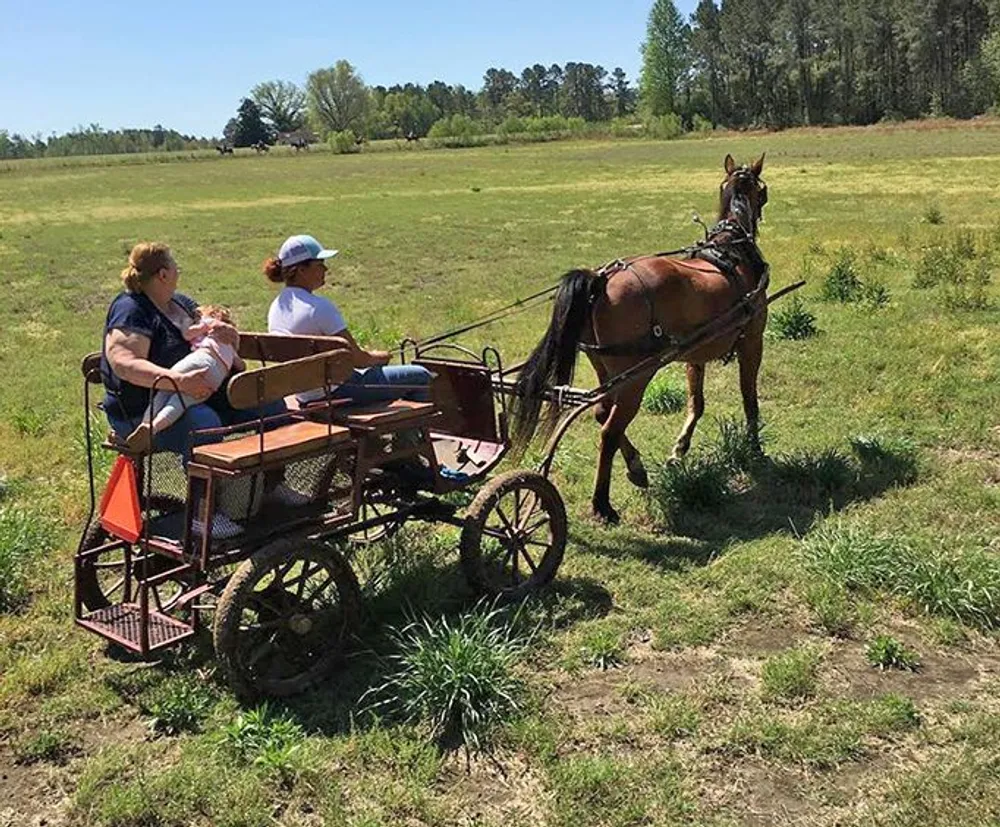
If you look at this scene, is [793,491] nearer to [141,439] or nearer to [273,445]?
[273,445]

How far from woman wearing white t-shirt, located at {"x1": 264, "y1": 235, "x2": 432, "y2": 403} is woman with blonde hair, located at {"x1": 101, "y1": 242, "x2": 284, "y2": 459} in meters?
0.56

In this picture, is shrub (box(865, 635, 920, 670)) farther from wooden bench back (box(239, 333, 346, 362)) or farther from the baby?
the baby

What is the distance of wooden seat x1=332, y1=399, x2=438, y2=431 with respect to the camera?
5.07 meters

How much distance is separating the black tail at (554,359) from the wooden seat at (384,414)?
1229mm

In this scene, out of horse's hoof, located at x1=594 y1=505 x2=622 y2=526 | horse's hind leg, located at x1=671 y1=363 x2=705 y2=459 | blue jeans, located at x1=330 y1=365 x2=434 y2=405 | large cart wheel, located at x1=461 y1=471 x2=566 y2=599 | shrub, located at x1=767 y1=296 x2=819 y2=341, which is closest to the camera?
large cart wheel, located at x1=461 y1=471 x2=566 y2=599

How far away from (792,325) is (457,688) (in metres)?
8.96

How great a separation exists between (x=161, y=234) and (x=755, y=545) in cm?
2781

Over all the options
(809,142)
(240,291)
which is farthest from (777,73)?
(240,291)

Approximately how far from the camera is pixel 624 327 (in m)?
6.95

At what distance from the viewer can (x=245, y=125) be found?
140 metres

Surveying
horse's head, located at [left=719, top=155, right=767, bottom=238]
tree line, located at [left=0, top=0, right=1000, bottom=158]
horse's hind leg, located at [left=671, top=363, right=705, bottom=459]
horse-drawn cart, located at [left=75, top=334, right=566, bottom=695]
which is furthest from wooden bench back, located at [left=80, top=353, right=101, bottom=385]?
tree line, located at [left=0, top=0, right=1000, bottom=158]

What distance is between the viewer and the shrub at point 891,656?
4.72 meters

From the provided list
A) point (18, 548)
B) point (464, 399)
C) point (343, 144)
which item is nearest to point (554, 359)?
point (464, 399)

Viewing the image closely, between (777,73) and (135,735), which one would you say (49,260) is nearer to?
(135,735)
